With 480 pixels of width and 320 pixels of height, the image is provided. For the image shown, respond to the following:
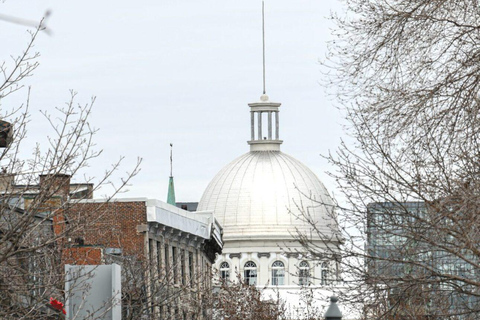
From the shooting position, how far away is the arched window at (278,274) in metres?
189

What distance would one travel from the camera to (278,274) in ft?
624

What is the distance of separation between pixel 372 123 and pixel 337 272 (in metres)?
2.52

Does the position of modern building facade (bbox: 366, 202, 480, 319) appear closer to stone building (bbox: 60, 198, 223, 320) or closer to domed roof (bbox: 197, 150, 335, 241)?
stone building (bbox: 60, 198, 223, 320)

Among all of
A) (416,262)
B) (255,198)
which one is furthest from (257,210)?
(416,262)

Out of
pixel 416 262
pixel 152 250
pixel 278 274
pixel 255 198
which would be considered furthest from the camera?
pixel 255 198

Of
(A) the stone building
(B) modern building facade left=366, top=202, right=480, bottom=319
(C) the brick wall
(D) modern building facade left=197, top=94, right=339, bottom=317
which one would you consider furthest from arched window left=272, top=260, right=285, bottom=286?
(B) modern building facade left=366, top=202, right=480, bottom=319

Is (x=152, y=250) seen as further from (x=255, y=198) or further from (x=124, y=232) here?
(x=255, y=198)

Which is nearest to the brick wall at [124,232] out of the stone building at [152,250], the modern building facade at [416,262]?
the stone building at [152,250]

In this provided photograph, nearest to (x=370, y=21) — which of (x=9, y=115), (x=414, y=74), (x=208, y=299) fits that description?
(x=414, y=74)

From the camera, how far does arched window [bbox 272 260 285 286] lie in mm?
188725

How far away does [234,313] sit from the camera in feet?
220

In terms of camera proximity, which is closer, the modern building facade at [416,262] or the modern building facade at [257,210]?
the modern building facade at [416,262]

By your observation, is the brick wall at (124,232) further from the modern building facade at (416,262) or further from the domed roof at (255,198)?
the domed roof at (255,198)

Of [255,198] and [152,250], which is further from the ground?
[255,198]
